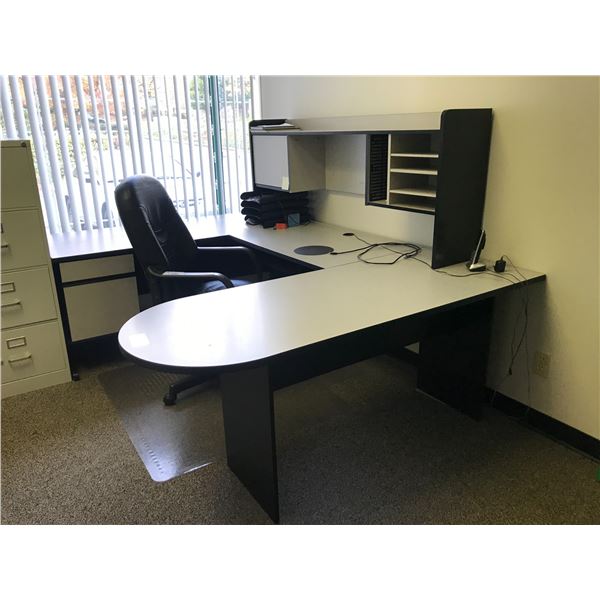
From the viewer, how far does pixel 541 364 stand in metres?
2.28

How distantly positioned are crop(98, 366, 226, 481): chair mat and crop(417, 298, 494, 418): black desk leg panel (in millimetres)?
1148

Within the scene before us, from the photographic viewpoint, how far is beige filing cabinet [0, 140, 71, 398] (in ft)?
8.17

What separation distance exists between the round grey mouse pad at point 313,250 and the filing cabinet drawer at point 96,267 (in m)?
1.06

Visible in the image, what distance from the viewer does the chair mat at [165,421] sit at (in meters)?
2.21

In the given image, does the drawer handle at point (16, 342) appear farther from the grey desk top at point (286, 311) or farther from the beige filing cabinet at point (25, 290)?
the grey desk top at point (286, 311)

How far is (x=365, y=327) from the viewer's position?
1629mm

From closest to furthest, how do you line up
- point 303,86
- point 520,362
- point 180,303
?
1. point 180,303
2. point 520,362
3. point 303,86

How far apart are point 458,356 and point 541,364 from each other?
379 millimetres

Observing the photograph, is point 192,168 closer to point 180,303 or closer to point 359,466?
point 180,303

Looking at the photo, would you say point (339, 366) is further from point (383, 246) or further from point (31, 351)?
point (31, 351)

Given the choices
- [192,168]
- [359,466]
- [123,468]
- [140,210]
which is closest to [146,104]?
[192,168]

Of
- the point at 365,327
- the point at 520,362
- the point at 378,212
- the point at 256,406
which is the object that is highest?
the point at 378,212

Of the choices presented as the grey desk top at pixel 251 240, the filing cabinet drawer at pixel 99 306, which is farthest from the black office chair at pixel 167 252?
the filing cabinet drawer at pixel 99 306

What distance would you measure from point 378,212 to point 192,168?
66.2 inches
